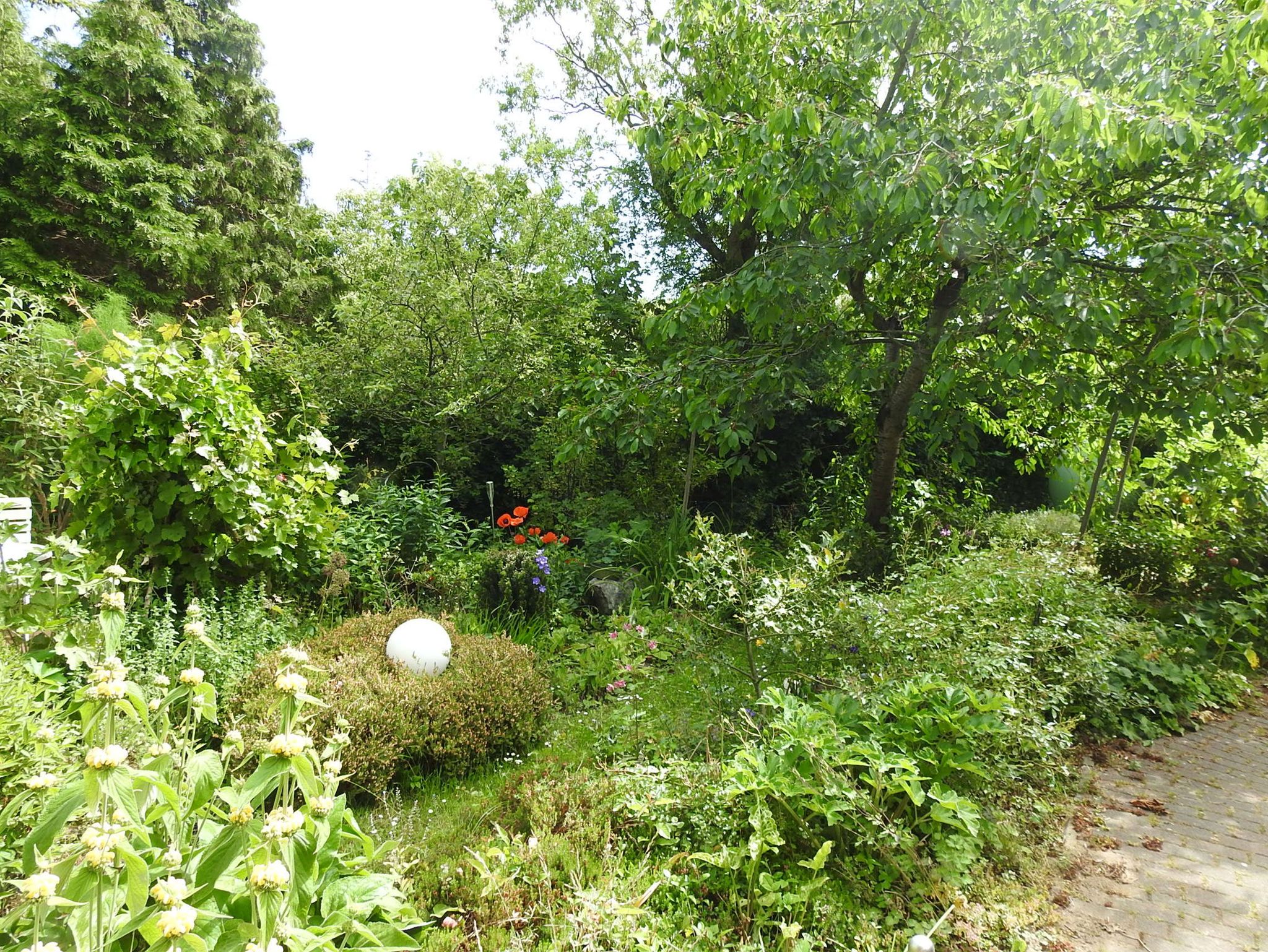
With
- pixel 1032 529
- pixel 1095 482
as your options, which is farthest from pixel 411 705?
pixel 1095 482

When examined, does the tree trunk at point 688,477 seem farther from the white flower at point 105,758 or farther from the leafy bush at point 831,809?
the white flower at point 105,758

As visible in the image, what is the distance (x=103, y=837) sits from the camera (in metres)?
0.98

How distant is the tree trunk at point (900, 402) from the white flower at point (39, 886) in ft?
14.6

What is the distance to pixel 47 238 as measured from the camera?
1057cm

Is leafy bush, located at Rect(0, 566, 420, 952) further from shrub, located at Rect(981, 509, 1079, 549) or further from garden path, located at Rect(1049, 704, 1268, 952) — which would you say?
shrub, located at Rect(981, 509, 1079, 549)

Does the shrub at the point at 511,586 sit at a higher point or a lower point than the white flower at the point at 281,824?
lower

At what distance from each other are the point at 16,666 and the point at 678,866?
2.32m

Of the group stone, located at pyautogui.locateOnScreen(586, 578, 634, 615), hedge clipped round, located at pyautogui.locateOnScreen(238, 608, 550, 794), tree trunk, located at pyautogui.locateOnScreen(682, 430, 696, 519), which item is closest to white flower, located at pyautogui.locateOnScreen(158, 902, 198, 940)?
hedge clipped round, located at pyautogui.locateOnScreen(238, 608, 550, 794)

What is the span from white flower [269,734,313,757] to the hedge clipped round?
1.60m

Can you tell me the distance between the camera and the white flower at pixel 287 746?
1.11 metres

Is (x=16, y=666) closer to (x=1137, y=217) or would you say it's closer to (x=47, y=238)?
(x=1137, y=217)

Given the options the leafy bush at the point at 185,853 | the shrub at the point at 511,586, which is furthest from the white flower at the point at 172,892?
the shrub at the point at 511,586

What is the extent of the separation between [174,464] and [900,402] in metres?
4.69

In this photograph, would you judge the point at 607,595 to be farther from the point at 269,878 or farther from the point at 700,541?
the point at 269,878
